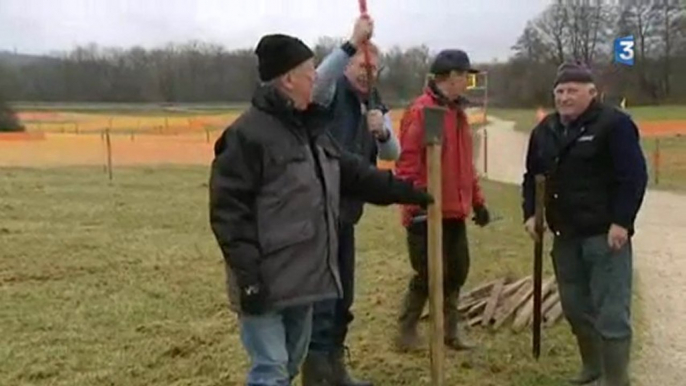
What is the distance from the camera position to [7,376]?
5.33 meters

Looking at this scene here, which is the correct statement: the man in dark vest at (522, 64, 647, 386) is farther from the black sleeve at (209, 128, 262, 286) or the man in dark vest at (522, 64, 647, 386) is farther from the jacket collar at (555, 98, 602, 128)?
the black sleeve at (209, 128, 262, 286)

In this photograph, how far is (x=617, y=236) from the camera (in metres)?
4.51

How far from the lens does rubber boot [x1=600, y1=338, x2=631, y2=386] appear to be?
472 cm

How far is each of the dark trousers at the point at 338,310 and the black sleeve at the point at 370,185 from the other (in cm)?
71

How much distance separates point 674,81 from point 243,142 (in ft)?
211

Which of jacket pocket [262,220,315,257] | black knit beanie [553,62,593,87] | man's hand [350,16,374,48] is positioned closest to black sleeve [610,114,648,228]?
black knit beanie [553,62,593,87]

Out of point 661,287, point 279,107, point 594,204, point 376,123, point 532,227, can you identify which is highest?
point 279,107

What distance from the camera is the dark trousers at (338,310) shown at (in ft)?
15.2

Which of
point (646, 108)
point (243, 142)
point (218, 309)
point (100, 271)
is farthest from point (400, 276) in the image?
point (646, 108)

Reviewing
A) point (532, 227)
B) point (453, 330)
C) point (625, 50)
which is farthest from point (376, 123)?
point (625, 50)

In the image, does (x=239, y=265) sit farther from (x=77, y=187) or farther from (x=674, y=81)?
(x=674, y=81)

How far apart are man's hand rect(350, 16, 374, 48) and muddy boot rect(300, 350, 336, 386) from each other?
1568 mm

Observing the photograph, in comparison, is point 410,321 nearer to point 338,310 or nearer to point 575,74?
point 338,310

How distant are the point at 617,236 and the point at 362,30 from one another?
5.18ft
